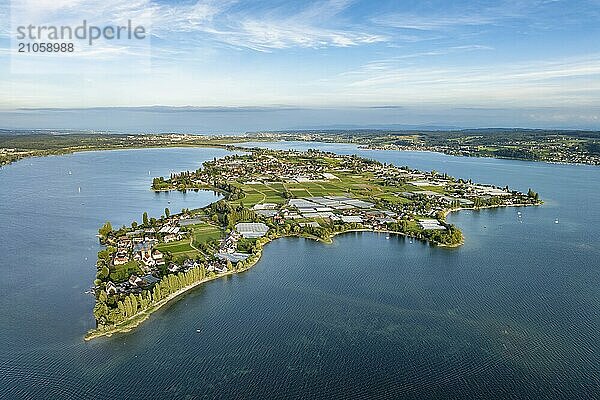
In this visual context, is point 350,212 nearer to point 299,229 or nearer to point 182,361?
point 299,229

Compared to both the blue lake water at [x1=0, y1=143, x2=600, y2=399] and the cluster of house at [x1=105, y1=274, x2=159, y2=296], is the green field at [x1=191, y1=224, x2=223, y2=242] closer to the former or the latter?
the blue lake water at [x1=0, y1=143, x2=600, y2=399]

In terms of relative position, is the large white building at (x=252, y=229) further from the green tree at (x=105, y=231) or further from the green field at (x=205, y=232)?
the green tree at (x=105, y=231)

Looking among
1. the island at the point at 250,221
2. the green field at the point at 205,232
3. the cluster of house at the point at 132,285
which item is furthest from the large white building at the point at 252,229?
the cluster of house at the point at 132,285

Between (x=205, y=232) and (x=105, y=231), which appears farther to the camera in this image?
(x=205, y=232)

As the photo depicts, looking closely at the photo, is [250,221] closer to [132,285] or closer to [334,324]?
[132,285]

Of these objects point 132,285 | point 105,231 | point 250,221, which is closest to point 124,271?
point 132,285

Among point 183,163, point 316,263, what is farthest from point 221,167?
point 316,263

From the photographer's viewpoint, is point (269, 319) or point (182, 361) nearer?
point (182, 361)
